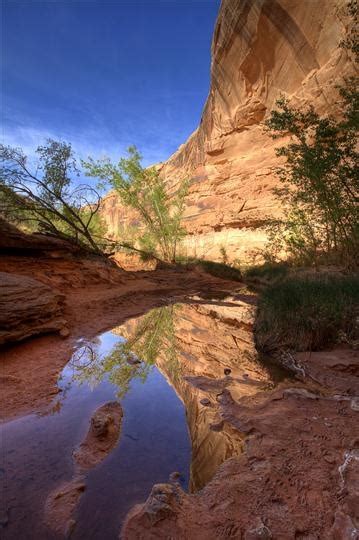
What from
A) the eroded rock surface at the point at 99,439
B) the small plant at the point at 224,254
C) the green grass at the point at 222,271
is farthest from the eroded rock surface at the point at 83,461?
the small plant at the point at 224,254

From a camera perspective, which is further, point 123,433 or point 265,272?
point 265,272

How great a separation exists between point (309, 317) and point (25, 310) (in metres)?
5.21

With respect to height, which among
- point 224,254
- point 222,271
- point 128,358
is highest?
point 224,254

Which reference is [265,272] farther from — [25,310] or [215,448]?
[215,448]

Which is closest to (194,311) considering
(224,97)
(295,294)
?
(295,294)

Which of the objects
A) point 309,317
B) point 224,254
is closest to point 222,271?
point 224,254

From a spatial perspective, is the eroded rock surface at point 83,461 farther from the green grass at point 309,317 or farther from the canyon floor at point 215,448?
the green grass at point 309,317

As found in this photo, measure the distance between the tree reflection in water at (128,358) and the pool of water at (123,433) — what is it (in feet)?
0.05

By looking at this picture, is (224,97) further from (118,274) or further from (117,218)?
(117,218)

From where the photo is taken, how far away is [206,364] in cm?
454

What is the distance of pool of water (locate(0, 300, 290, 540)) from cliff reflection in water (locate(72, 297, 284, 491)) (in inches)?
0.6

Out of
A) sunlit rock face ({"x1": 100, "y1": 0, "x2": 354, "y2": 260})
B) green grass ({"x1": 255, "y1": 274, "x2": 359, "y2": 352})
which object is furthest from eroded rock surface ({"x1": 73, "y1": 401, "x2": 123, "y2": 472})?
sunlit rock face ({"x1": 100, "y1": 0, "x2": 354, "y2": 260})

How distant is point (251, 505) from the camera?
174 centimetres

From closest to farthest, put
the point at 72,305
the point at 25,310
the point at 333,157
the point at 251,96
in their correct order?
the point at 25,310 → the point at 72,305 → the point at 333,157 → the point at 251,96
